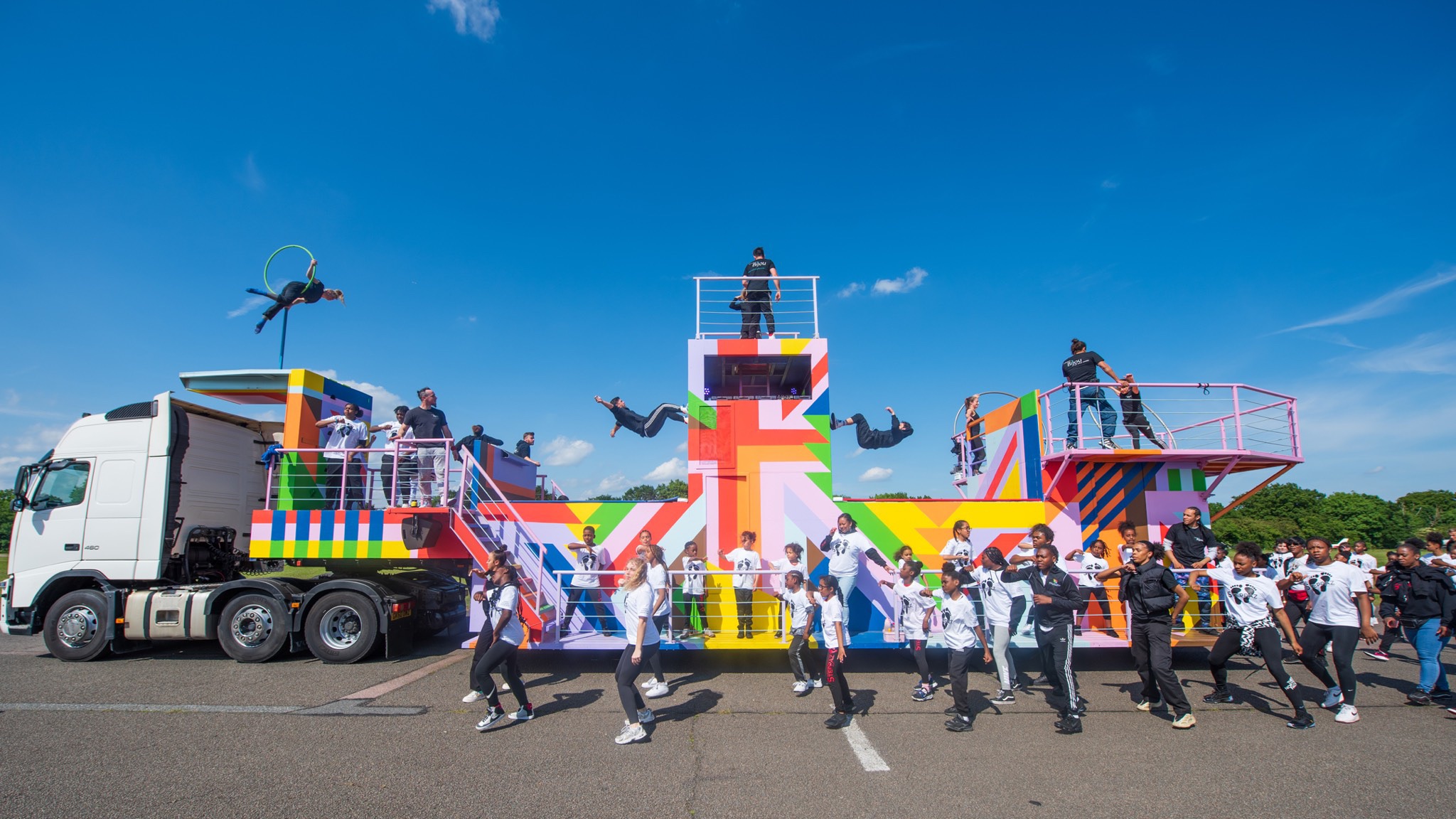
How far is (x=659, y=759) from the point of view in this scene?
19.6ft

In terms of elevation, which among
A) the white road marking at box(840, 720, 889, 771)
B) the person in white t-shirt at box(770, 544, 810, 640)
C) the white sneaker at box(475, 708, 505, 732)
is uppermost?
the person in white t-shirt at box(770, 544, 810, 640)

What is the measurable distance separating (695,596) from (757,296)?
506 cm

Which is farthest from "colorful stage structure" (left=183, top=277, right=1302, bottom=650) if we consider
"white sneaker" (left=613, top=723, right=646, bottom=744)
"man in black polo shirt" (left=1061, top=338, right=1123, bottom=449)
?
"white sneaker" (left=613, top=723, right=646, bottom=744)

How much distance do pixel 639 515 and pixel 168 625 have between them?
7029 millimetres

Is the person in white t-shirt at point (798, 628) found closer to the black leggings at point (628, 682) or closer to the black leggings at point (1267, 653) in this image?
the black leggings at point (628, 682)

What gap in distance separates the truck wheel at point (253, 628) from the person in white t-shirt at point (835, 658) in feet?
25.9

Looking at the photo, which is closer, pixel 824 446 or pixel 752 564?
pixel 752 564

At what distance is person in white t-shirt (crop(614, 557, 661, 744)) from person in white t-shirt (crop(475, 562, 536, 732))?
3.71 ft

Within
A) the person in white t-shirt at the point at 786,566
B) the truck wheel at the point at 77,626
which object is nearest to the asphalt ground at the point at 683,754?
the person in white t-shirt at the point at 786,566

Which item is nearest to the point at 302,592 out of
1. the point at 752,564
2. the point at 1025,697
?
the point at 752,564

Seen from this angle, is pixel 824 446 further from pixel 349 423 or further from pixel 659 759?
pixel 349 423

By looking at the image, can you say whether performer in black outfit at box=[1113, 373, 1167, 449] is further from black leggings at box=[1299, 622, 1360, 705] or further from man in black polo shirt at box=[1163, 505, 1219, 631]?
black leggings at box=[1299, 622, 1360, 705]

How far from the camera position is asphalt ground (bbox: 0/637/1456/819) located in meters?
5.04

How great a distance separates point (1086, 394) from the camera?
33.8 feet
